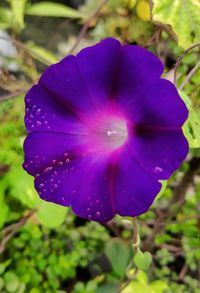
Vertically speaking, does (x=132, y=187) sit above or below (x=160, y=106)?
below

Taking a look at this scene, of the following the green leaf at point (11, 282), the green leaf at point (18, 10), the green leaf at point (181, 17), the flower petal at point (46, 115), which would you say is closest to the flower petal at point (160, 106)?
the flower petal at point (46, 115)

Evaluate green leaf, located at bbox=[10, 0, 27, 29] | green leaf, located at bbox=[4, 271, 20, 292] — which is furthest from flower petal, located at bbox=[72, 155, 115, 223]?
green leaf, located at bbox=[10, 0, 27, 29]

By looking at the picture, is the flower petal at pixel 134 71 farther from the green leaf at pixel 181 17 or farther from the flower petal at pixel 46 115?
the green leaf at pixel 181 17

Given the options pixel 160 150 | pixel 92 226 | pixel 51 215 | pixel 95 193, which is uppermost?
pixel 160 150

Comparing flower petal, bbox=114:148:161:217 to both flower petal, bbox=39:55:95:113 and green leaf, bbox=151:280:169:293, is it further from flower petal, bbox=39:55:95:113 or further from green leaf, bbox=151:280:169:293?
green leaf, bbox=151:280:169:293

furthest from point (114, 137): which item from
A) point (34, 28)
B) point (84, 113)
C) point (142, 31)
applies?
point (34, 28)

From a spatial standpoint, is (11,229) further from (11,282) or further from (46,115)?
(46,115)

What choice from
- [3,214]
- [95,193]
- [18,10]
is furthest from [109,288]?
[18,10]
